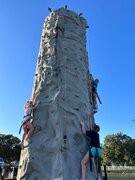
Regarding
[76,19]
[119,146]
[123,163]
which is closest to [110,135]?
[119,146]

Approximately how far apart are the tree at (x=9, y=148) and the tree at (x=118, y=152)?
26377 millimetres

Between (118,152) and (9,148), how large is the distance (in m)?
30.6

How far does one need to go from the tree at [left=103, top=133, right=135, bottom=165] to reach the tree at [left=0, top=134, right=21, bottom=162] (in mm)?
26377

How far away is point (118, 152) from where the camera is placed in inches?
2446

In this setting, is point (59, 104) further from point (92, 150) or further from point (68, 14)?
point (68, 14)

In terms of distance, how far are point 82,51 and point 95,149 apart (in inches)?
153

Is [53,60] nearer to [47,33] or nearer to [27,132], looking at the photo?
[47,33]

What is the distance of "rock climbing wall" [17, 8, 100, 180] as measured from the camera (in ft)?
17.9

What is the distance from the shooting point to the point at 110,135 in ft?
219

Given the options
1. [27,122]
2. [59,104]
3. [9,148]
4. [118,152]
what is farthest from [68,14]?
[118,152]

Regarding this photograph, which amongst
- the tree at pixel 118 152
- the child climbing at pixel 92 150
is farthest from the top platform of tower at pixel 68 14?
the tree at pixel 118 152

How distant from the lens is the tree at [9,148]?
1842 inches

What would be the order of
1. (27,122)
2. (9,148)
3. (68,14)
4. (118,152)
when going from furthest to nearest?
(118,152), (9,148), (68,14), (27,122)

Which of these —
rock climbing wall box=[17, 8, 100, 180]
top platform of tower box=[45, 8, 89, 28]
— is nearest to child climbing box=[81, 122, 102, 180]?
rock climbing wall box=[17, 8, 100, 180]
